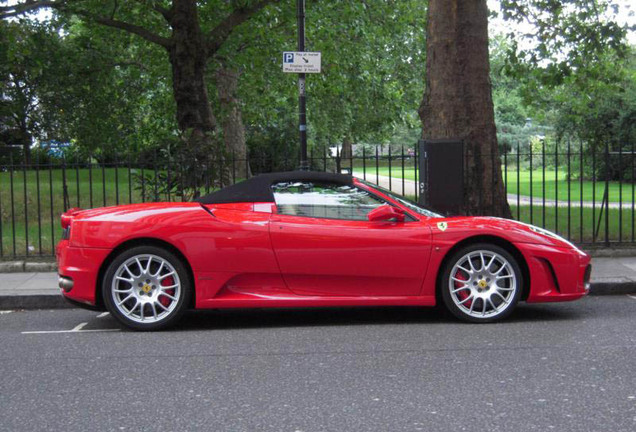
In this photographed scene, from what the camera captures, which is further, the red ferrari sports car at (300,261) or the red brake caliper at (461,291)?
the red brake caliper at (461,291)

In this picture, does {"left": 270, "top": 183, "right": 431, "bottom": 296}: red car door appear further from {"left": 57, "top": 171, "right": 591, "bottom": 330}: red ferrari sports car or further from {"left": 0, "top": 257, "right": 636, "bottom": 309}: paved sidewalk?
{"left": 0, "top": 257, "right": 636, "bottom": 309}: paved sidewalk

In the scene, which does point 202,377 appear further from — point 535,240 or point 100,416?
point 535,240

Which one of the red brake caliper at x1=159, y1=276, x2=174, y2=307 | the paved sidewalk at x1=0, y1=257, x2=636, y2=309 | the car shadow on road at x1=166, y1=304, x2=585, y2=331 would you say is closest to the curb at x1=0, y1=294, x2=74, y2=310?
the paved sidewalk at x1=0, y1=257, x2=636, y2=309

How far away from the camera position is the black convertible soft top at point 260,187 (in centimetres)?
716

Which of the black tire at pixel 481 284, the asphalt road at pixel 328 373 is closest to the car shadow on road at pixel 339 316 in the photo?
the asphalt road at pixel 328 373

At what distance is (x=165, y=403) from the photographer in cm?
476

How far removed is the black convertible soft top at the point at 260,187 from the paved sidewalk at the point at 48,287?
2.37m

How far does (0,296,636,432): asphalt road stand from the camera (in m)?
4.42

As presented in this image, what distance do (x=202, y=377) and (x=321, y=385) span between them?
0.79 metres

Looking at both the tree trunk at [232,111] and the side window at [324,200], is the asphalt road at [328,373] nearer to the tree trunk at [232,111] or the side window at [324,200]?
the side window at [324,200]

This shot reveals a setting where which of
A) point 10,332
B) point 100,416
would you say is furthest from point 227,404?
point 10,332

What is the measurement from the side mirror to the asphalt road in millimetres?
897

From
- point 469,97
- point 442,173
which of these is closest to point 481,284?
point 442,173

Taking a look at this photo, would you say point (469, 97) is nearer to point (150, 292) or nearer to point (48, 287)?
point (48, 287)
